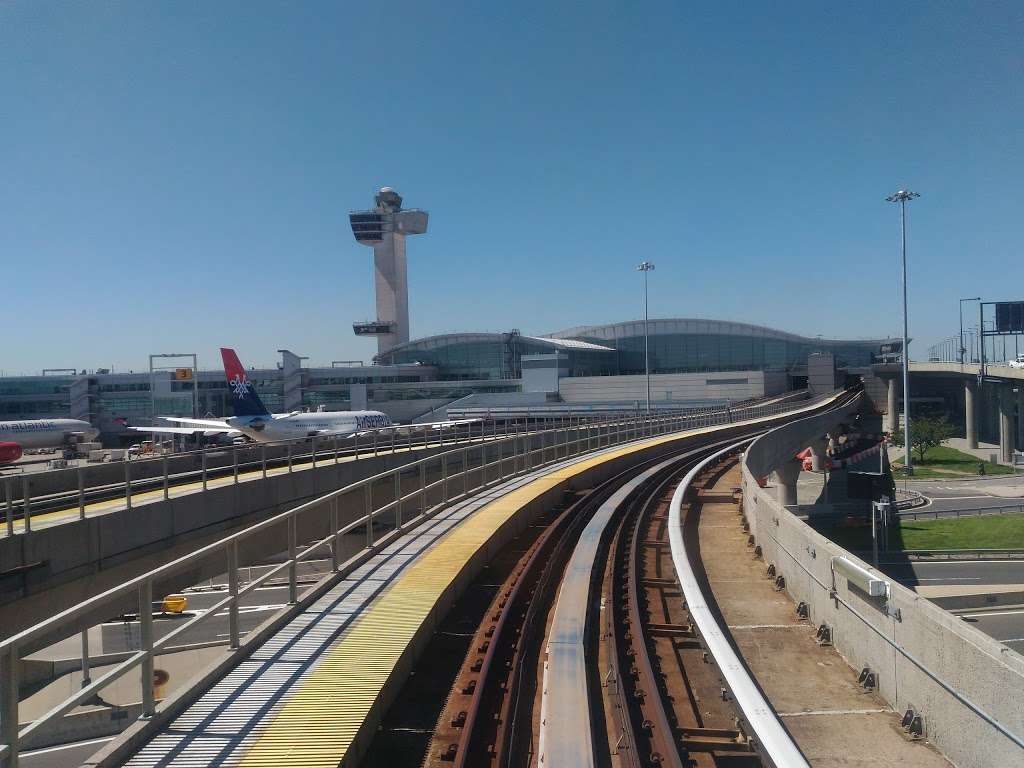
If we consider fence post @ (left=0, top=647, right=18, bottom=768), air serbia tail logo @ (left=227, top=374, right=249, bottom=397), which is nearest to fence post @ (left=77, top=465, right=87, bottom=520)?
fence post @ (left=0, top=647, right=18, bottom=768)

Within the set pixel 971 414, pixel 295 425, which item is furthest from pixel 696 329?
pixel 295 425

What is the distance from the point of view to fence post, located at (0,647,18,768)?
375 cm

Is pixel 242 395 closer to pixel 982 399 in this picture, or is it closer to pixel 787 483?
pixel 787 483

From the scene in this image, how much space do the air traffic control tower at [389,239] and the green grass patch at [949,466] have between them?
77.1 m

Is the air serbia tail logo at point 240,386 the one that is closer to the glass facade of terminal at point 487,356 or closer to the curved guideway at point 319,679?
the curved guideway at point 319,679

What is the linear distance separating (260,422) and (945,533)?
123ft

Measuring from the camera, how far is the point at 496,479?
2044cm

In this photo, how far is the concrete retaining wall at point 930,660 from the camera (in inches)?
161

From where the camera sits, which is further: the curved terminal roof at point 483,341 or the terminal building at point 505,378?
the curved terminal roof at point 483,341

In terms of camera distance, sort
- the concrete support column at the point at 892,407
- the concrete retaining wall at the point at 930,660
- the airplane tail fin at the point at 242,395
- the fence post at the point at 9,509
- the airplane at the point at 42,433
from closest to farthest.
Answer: the concrete retaining wall at the point at 930,660
the fence post at the point at 9,509
the airplane tail fin at the point at 242,395
the airplane at the point at 42,433
the concrete support column at the point at 892,407

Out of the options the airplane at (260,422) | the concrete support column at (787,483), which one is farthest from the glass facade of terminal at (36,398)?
the concrete support column at (787,483)

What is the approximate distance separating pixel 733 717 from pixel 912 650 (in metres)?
1.60

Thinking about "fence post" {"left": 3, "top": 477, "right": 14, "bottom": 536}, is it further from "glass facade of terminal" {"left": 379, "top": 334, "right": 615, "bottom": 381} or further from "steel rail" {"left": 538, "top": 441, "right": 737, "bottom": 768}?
"glass facade of terminal" {"left": 379, "top": 334, "right": 615, "bottom": 381}

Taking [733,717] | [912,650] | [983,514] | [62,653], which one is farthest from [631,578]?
[983,514]
